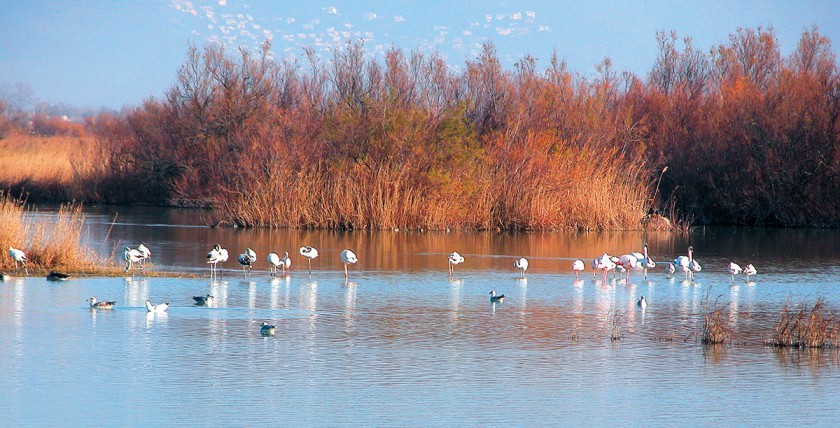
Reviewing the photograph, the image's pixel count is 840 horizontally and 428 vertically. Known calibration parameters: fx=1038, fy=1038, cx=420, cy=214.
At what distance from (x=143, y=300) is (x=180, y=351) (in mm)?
3249

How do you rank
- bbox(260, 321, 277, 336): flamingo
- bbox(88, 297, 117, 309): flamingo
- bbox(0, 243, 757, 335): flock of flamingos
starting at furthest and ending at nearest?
1. bbox(0, 243, 757, 335): flock of flamingos
2. bbox(88, 297, 117, 309): flamingo
3. bbox(260, 321, 277, 336): flamingo

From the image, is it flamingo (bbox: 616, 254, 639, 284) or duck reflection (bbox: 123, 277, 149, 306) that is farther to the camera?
flamingo (bbox: 616, 254, 639, 284)

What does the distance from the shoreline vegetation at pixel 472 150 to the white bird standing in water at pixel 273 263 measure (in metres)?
9.10

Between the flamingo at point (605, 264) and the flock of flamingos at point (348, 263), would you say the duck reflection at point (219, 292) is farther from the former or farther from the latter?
the flamingo at point (605, 264)

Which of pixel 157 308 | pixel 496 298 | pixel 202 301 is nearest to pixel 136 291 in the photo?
pixel 202 301

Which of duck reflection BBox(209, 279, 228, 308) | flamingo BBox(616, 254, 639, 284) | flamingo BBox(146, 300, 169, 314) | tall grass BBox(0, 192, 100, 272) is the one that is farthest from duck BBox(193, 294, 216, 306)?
flamingo BBox(616, 254, 639, 284)

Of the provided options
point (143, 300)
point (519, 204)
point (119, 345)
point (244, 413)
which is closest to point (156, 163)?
point (519, 204)

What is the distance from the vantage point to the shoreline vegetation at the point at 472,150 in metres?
26.7

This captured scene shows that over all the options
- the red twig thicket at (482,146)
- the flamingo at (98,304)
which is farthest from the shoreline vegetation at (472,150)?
the flamingo at (98,304)

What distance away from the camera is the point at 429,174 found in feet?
87.2

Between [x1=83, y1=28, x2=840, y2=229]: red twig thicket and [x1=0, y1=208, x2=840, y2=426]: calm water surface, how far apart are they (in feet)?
30.8

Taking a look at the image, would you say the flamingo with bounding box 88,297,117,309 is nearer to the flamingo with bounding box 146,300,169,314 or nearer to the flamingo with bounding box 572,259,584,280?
the flamingo with bounding box 146,300,169,314

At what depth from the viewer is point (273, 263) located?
15930mm

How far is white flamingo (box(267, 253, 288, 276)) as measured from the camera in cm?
1581
